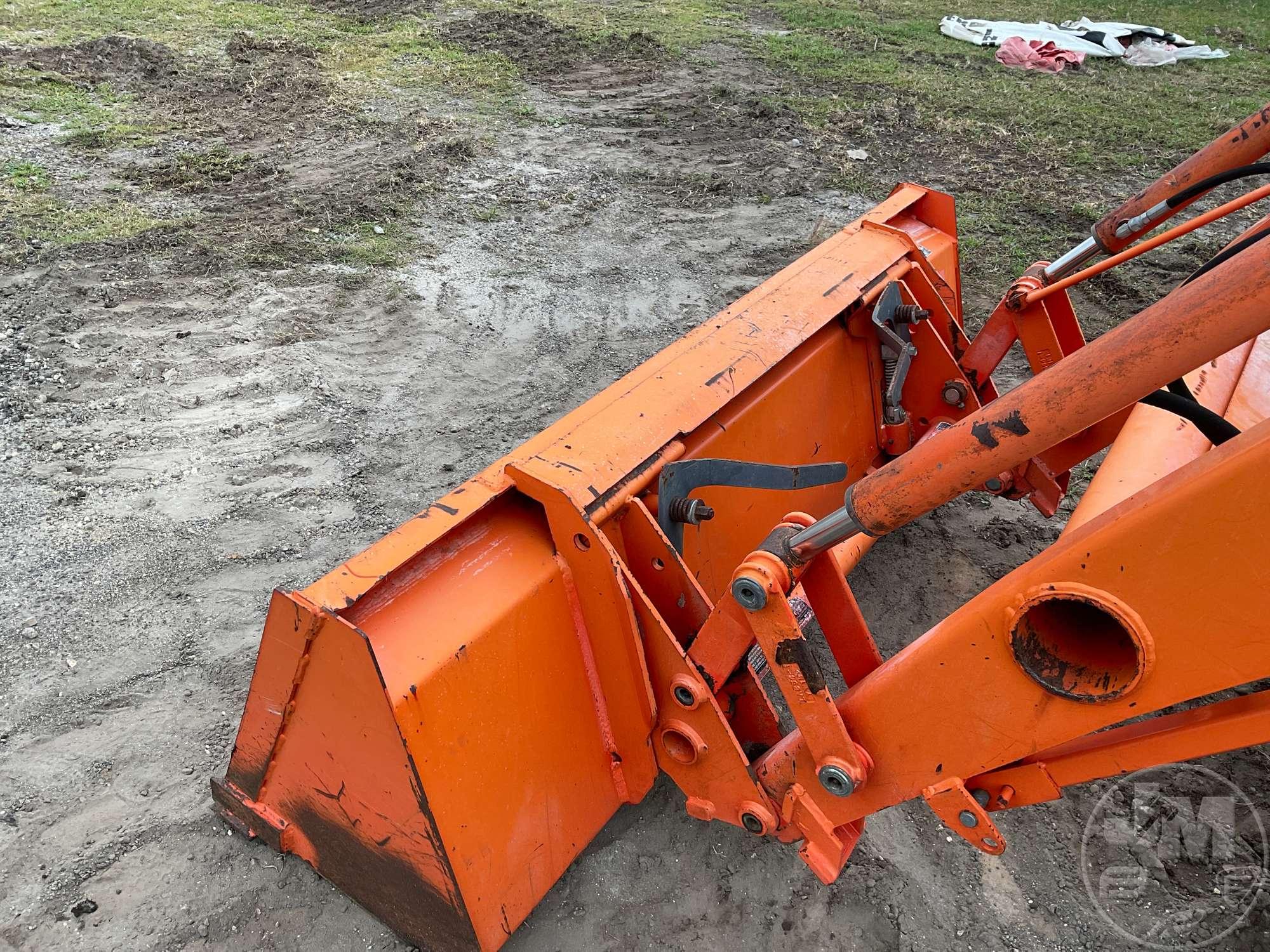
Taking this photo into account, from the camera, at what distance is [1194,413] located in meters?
1.88

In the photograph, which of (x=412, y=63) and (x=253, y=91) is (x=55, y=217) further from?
(x=412, y=63)

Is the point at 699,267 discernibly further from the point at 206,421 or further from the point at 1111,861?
the point at 1111,861

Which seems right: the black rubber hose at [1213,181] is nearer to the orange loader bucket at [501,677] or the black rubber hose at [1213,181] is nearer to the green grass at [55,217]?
the orange loader bucket at [501,677]

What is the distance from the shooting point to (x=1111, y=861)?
2.60 metres

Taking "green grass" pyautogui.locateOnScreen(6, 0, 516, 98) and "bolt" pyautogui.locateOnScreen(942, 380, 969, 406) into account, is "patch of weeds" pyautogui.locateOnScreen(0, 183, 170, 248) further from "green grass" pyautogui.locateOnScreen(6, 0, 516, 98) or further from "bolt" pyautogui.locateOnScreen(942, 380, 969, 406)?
"bolt" pyautogui.locateOnScreen(942, 380, 969, 406)

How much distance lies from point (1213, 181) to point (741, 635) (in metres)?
1.93

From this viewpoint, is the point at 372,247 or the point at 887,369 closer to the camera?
the point at 887,369

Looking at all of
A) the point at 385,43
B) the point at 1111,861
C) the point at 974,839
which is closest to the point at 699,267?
the point at 1111,861

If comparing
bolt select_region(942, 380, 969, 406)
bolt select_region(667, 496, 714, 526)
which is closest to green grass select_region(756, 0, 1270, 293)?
bolt select_region(942, 380, 969, 406)

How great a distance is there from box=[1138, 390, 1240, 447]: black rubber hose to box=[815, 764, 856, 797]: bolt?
98 cm

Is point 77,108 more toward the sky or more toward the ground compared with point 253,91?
more toward the ground

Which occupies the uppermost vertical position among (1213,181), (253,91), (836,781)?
(1213,181)

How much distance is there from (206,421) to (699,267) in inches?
132

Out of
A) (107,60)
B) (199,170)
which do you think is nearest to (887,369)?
(199,170)
